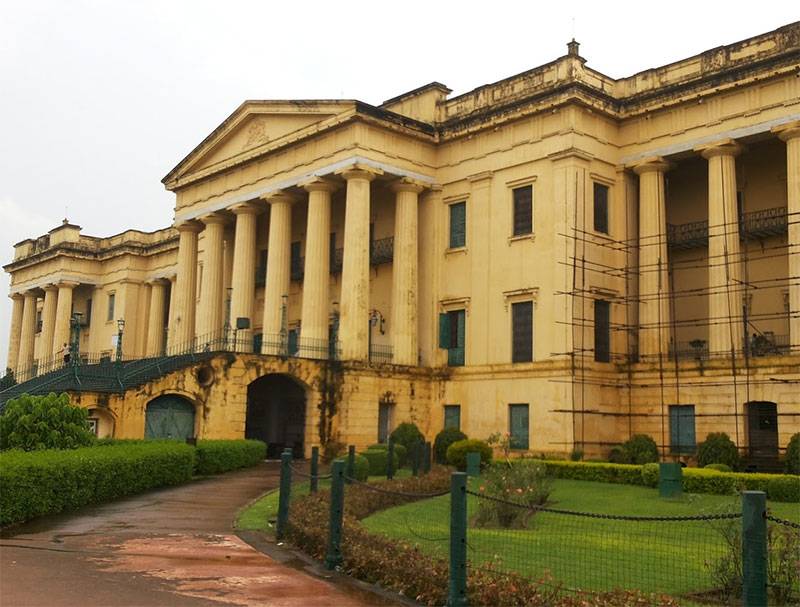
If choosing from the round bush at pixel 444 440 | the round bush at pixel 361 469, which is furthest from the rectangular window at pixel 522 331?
the round bush at pixel 361 469

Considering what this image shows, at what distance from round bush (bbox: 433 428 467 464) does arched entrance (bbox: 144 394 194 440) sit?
8.98 metres

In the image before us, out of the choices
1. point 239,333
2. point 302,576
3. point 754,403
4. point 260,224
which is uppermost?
point 260,224

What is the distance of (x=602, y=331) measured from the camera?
110 feet

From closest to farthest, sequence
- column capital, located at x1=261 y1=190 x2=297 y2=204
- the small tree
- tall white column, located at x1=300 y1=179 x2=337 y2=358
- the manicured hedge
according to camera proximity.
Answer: the small tree < the manicured hedge < tall white column, located at x1=300 y1=179 x2=337 y2=358 < column capital, located at x1=261 y1=190 x2=297 y2=204

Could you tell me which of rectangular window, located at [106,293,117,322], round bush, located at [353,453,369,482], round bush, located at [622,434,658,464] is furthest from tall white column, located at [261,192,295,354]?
rectangular window, located at [106,293,117,322]

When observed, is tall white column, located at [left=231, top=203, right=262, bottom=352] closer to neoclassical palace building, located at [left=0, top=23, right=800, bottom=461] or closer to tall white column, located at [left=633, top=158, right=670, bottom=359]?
neoclassical palace building, located at [left=0, top=23, right=800, bottom=461]

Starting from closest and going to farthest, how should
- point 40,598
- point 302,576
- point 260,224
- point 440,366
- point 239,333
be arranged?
point 40,598 < point 302,576 < point 440,366 < point 239,333 < point 260,224

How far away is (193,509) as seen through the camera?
59.3 feet

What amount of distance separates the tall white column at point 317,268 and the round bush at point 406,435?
596 centimetres

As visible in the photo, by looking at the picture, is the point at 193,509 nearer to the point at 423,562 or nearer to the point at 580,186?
the point at 423,562

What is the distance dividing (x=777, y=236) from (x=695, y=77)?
6470 millimetres

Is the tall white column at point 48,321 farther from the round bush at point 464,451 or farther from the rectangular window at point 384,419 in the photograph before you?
the round bush at point 464,451


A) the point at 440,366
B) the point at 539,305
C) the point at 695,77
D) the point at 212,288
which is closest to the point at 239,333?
the point at 212,288

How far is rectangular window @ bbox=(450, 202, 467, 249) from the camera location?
36.9 m
